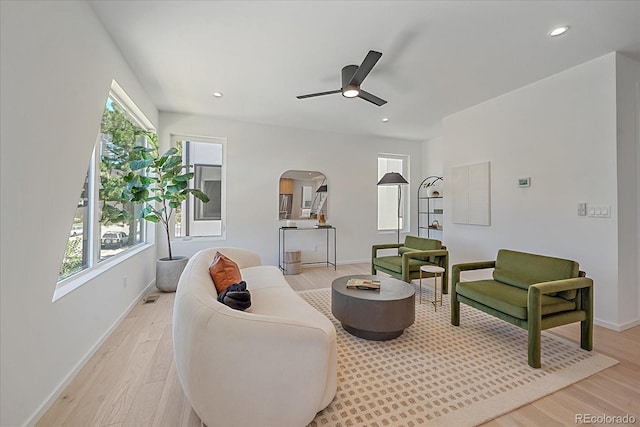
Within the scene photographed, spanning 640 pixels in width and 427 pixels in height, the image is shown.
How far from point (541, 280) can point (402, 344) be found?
1.49 meters

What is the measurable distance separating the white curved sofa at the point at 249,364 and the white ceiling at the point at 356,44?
2298 millimetres

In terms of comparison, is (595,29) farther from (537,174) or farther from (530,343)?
(530,343)

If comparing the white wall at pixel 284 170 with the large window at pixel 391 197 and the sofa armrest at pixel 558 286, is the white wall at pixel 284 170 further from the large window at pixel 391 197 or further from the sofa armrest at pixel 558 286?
the sofa armrest at pixel 558 286

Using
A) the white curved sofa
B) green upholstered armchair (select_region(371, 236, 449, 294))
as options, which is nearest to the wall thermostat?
green upholstered armchair (select_region(371, 236, 449, 294))

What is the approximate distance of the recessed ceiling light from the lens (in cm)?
240

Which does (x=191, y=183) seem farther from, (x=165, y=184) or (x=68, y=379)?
(x=68, y=379)

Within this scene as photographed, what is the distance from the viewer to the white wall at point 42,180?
54.7 inches

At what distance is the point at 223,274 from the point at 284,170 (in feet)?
11.6

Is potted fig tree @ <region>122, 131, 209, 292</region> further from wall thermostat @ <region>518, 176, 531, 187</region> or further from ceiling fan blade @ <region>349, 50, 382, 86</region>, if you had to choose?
wall thermostat @ <region>518, 176, 531, 187</region>

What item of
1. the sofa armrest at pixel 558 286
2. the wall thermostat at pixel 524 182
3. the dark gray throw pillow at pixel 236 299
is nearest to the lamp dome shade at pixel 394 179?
the wall thermostat at pixel 524 182

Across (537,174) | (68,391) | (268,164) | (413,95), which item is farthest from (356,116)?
(68,391)

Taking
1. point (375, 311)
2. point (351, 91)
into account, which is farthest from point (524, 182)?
point (375, 311)

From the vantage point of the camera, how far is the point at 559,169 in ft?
10.6

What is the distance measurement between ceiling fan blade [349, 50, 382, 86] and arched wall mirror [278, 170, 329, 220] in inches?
116
